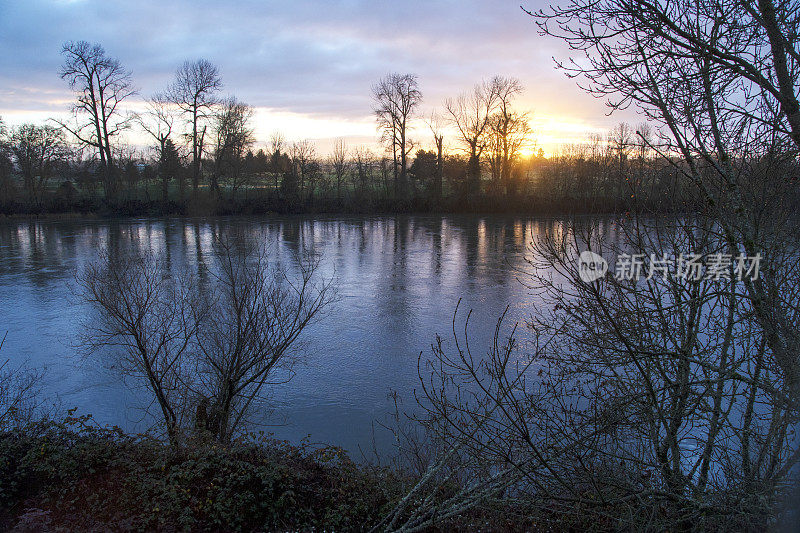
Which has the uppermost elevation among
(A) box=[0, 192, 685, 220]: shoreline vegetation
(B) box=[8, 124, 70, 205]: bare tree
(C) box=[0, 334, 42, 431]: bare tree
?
(B) box=[8, 124, 70, 205]: bare tree

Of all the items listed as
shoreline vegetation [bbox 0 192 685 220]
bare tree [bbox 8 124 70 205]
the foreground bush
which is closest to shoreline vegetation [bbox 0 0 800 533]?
the foreground bush

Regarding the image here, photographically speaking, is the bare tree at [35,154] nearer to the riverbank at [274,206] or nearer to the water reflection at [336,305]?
the riverbank at [274,206]

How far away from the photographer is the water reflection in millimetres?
8551

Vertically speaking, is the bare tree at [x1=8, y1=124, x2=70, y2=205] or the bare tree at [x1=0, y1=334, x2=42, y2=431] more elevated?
the bare tree at [x1=8, y1=124, x2=70, y2=205]

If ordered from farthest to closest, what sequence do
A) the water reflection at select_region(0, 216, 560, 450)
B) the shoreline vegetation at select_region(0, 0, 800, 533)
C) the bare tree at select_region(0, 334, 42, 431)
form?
the water reflection at select_region(0, 216, 560, 450) → the bare tree at select_region(0, 334, 42, 431) → the shoreline vegetation at select_region(0, 0, 800, 533)

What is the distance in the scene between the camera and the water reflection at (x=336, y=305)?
337 inches

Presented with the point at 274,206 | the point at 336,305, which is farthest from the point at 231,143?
the point at 336,305

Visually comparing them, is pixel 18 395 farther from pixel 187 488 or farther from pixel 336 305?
pixel 336 305

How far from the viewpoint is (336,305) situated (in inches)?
558

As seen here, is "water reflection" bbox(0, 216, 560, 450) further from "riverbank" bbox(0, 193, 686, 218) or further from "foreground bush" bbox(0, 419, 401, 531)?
"riverbank" bbox(0, 193, 686, 218)

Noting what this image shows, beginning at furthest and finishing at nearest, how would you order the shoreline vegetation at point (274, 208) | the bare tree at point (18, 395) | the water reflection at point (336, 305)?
the shoreline vegetation at point (274, 208) → the water reflection at point (336, 305) → the bare tree at point (18, 395)

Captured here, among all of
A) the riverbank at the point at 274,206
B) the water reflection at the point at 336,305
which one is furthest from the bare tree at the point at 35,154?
the water reflection at the point at 336,305

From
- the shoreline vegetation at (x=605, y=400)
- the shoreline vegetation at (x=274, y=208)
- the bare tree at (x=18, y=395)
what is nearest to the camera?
the shoreline vegetation at (x=605, y=400)

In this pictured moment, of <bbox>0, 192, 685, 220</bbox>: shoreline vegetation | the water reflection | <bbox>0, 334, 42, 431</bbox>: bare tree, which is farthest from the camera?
<bbox>0, 192, 685, 220</bbox>: shoreline vegetation
